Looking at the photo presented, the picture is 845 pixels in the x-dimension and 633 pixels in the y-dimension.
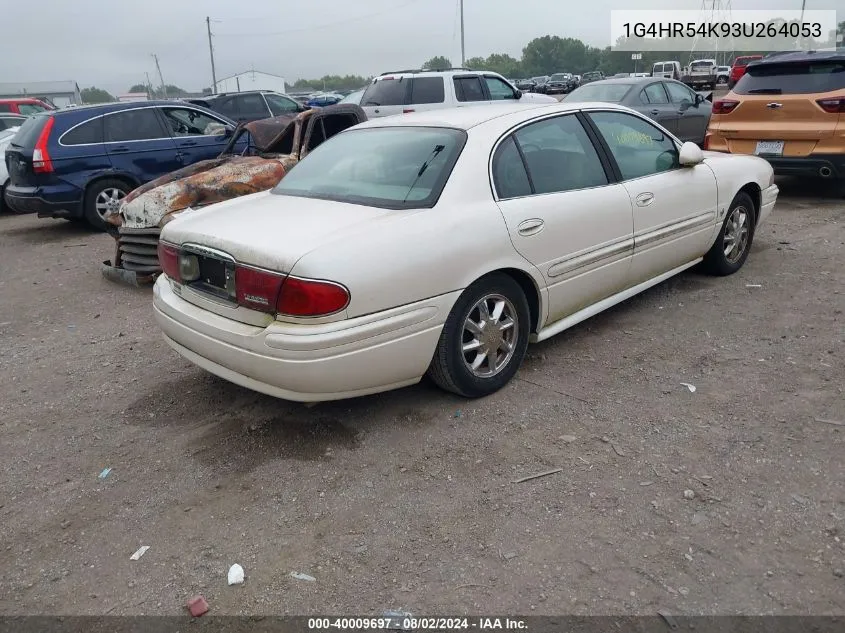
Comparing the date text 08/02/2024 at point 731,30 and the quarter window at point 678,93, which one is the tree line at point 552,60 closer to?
the date text 08/02/2024 at point 731,30

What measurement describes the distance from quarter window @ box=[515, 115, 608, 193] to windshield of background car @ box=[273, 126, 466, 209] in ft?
1.57

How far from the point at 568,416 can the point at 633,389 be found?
51cm

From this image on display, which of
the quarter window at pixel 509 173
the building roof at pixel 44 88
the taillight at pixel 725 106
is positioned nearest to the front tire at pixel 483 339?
the quarter window at pixel 509 173

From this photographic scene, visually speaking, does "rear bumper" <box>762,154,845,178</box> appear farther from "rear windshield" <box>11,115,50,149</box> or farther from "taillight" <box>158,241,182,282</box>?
"rear windshield" <box>11,115,50,149</box>

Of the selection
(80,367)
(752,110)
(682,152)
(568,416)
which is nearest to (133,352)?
(80,367)

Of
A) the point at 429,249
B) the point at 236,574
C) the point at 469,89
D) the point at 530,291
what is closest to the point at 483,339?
the point at 530,291

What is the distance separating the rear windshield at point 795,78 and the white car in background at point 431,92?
15.4 ft

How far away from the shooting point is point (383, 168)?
3955 millimetres

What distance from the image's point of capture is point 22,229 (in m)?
10.3

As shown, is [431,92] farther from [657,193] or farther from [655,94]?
[657,193]

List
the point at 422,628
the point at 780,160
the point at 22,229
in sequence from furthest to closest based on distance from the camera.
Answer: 1. the point at 22,229
2. the point at 780,160
3. the point at 422,628

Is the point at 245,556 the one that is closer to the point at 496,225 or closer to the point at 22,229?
the point at 496,225

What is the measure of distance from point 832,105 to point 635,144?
4542 millimetres

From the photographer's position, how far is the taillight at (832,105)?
774cm
